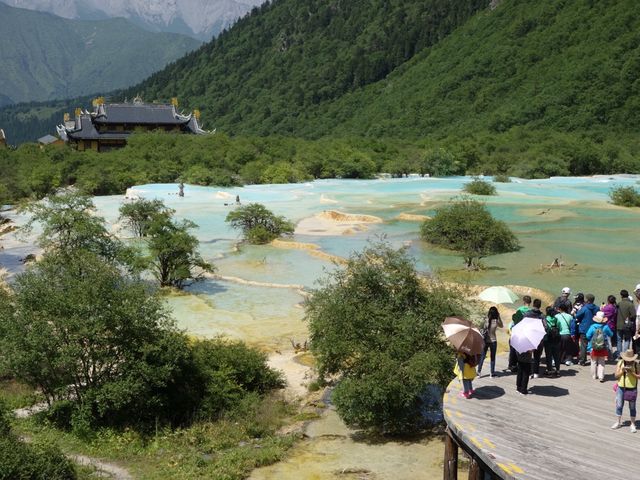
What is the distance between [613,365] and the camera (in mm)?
10539

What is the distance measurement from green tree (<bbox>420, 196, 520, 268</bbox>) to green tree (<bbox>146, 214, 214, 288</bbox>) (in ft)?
36.9

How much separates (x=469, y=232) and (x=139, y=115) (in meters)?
55.5

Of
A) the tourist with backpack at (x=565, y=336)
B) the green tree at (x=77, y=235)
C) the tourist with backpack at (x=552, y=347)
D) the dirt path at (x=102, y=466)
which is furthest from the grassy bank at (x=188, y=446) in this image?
the green tree at (x=77, y=235)

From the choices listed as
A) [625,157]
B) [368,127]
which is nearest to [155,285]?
[625,157]

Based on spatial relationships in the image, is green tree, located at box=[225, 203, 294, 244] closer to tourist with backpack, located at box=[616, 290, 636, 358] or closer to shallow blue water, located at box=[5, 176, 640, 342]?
shallow blue water, located at box=[5, 176, 640, 342]

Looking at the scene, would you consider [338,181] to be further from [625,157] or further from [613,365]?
[613,365]

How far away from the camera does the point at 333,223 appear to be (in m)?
35.5

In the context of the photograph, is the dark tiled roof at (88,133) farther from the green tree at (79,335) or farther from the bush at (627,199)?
the green tree at (79,335)

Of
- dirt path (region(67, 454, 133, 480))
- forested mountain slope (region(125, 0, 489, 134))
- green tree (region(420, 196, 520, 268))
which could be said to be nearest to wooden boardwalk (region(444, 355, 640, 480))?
dirt path (region(67, 454, 133, 480))

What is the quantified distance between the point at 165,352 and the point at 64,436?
223cm

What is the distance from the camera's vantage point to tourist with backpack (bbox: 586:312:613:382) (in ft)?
32.1

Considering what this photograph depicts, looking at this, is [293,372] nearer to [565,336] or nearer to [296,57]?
[565,336]

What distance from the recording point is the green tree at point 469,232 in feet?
91.7

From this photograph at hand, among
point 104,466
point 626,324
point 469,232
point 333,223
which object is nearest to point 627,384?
point 626,324
